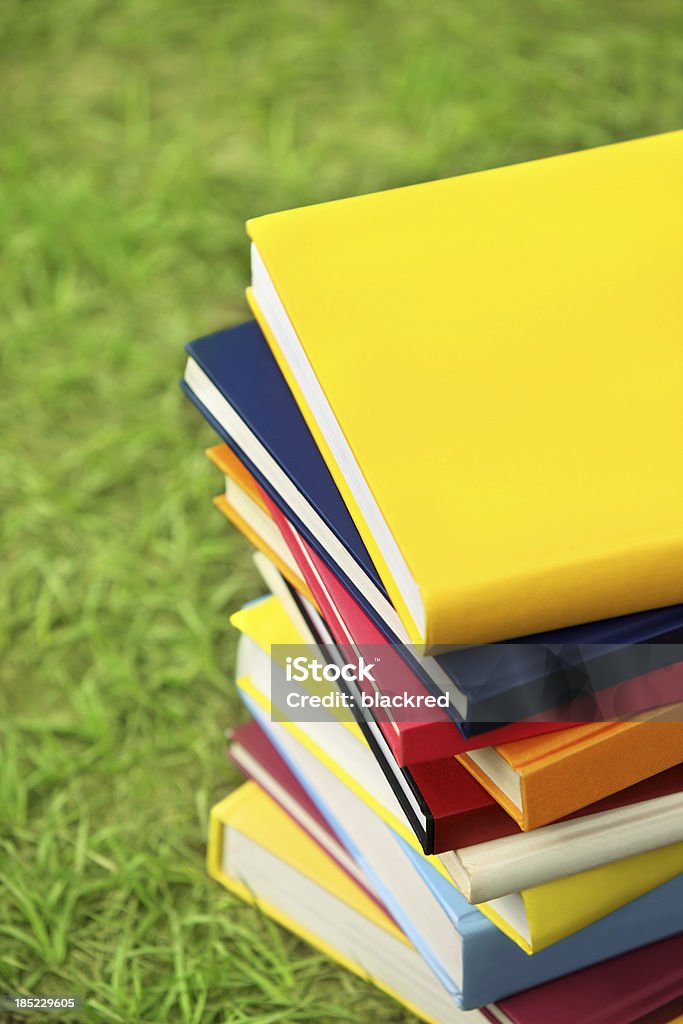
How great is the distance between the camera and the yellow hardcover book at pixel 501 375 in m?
0.69

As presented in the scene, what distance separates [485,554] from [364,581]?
A: 12cm

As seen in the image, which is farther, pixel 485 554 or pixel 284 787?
pixel 284 787

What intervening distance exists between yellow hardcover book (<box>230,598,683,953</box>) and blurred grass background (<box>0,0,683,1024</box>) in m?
0.22

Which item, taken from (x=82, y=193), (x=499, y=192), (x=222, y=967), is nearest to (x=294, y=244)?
(x=499, y=192)

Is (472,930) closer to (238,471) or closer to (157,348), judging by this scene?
(238,471)

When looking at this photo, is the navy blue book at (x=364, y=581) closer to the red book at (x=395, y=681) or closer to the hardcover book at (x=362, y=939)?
the red book at (x=395, y=681)

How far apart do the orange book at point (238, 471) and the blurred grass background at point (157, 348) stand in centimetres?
40

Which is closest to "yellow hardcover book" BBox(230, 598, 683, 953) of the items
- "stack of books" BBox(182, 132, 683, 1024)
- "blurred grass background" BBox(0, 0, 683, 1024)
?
"stack of books" BBox(182, 132, 683, 1024)

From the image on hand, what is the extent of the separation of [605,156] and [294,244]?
0.26 meters

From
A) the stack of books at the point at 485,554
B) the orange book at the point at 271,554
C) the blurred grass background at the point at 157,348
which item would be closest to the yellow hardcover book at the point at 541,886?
the stack of books at the point at 485,554

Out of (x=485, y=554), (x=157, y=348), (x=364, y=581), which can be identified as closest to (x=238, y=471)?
(x=364, y=581)

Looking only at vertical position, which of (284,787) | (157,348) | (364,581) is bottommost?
(284,787)

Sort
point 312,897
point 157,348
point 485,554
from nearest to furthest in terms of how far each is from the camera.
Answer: point 485,554 → point 312,897 → point 157,348

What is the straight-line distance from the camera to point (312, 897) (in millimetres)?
1049
